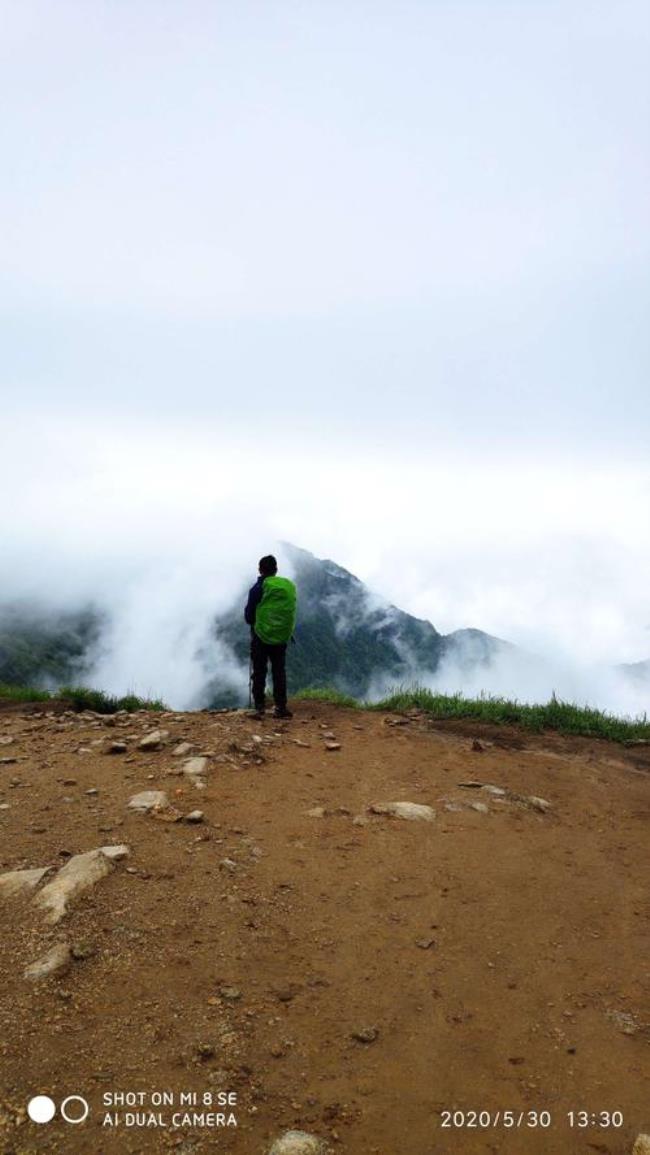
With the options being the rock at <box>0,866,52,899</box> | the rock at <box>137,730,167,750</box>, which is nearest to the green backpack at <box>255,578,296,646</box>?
the rock at <box>137,730,167,750</box>

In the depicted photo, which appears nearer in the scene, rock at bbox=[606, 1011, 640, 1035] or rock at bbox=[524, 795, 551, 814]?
rock at bbox=[606, 1011, 640, 1035]

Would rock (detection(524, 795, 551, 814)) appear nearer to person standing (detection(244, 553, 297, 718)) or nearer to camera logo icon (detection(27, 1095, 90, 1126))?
person standing (detection(244, 553, 297, 718))

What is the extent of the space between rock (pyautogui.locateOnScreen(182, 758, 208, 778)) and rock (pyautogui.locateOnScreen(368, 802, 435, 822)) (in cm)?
180

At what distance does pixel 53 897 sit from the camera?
4.56m

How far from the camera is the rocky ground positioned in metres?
3.17

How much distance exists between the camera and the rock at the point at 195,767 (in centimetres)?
711

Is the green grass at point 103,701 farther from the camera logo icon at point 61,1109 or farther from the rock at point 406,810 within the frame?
the camera logo icon at point 61,1109

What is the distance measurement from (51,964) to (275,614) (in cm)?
639

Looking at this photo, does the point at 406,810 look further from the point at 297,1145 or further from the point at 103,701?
the point at 103,701

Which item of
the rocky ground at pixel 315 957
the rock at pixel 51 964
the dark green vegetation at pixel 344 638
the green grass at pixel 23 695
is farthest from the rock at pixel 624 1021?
the dark green vegetation at pixel 344 638

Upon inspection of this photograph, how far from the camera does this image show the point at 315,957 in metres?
4.34

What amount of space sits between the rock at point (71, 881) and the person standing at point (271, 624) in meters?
4.93

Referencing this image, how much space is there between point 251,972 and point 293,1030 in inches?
20.5
